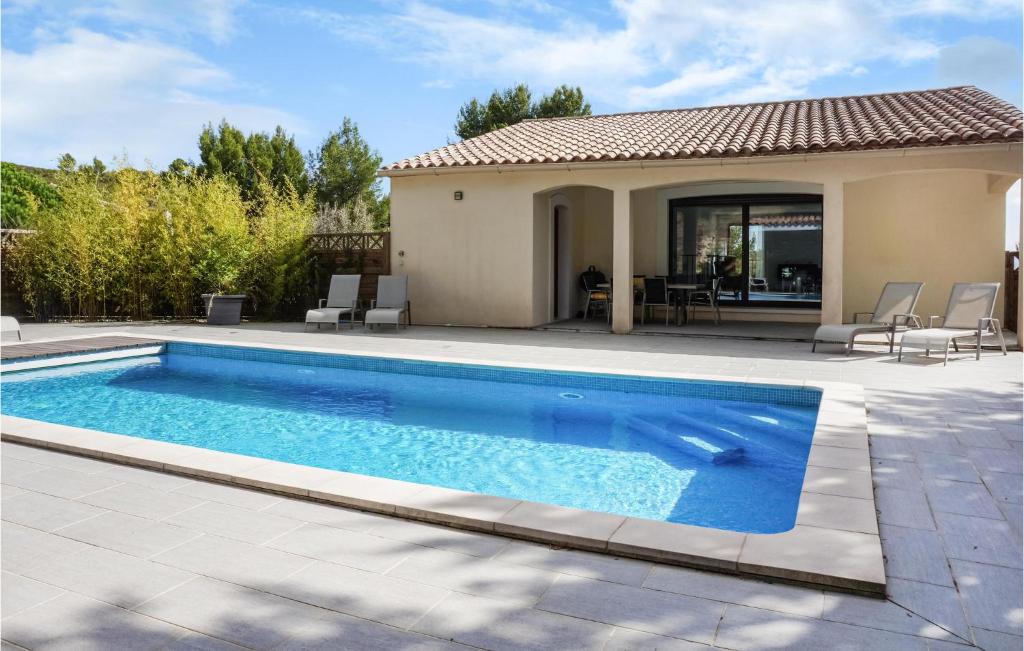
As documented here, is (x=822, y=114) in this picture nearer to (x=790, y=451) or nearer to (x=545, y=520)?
(x=790, y=451)

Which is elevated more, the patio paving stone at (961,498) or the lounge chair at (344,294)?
the lounge chair at (344,294)

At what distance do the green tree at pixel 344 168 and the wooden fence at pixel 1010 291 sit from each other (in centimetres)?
2684

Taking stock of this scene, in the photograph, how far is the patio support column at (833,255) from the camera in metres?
10.2

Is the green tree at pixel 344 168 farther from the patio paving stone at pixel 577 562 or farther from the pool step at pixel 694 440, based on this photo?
the patio paving stone at pixel 577 562

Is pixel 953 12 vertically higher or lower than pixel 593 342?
higher

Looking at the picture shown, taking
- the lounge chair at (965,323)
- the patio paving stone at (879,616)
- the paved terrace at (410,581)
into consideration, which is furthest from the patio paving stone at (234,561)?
the lounge chair at (965,323)

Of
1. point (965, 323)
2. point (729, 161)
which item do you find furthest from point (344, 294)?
point (965, 323)

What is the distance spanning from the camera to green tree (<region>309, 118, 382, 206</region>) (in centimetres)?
3334

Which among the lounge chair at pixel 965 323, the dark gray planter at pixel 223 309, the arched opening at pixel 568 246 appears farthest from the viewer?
the dark gray planter at pixel 223 309

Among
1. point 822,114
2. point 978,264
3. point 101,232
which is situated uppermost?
point 822,114

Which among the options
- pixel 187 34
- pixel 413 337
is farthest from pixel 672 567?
pixel 187 34

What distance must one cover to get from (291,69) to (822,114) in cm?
1736

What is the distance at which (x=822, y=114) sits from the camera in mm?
13086

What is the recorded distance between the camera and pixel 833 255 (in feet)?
33.6
